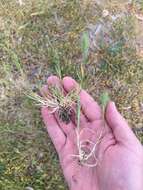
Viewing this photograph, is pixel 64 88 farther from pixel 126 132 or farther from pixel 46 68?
pixel 126 132

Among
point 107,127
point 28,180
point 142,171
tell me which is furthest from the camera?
point 28,180

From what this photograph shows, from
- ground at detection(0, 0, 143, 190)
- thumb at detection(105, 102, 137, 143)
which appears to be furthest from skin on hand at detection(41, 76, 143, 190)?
ground at detection(0, 0, 143, 190)

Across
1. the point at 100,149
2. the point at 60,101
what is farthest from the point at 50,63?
the point at 100,149

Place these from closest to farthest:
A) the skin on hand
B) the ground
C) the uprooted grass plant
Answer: the skin on hand < the uprooted grass plant < the ground

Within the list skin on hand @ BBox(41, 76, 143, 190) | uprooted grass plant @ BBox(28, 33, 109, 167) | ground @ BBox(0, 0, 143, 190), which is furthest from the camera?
ground @ BBox(0, 0, 143, 190)

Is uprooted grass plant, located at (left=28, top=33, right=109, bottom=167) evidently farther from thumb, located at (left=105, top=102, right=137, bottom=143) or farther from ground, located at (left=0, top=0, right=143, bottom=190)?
ground, located at (left=0, top=0, right=143, bottom=190)

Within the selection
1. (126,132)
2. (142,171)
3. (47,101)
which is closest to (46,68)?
(47,101)

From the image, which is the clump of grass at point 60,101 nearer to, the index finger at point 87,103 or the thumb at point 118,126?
the index finger at point 87,103
